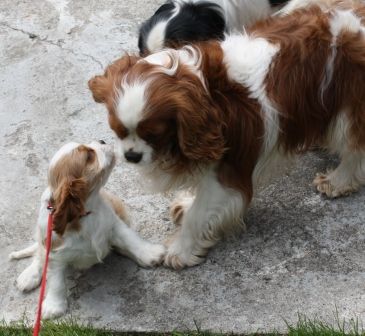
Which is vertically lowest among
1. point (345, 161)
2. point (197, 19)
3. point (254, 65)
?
point (345, 161)

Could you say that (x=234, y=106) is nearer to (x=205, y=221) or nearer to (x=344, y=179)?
(x=205, y=221)

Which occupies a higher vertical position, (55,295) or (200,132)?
(200,132)

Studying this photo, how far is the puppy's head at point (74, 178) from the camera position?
10.8 ft

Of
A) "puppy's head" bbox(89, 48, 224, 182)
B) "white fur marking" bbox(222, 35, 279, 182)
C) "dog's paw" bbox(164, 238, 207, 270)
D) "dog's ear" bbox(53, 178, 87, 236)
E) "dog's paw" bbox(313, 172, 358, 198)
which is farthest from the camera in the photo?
"dog's paw" bbox(313, 172, 358, 198)

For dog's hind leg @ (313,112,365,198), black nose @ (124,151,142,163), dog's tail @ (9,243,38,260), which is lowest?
dog's tail @ (9,243,38,260)

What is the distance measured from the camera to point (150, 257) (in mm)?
3916

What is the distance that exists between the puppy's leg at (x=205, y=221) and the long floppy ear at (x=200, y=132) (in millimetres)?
307

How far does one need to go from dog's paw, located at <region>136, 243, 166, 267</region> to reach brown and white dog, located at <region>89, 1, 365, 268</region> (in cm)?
6

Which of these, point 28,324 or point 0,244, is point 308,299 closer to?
point 28,324

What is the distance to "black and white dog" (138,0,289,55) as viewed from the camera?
4.26 metres

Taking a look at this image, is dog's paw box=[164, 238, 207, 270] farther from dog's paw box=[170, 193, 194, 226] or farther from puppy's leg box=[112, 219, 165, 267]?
dog's paw box=[170, 193, 194, 226]

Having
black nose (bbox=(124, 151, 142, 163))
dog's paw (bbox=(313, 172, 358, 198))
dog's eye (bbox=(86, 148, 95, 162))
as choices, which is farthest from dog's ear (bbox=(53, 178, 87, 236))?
dog's paw (bbox=(313, 172, 358, 198))

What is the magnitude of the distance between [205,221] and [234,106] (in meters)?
0.73

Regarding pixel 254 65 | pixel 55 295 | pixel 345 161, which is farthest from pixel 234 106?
pixel 55 295
